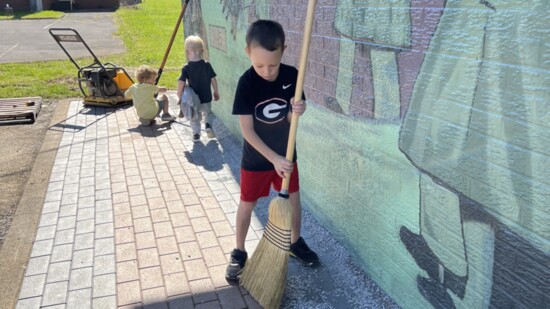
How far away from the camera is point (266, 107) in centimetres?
287

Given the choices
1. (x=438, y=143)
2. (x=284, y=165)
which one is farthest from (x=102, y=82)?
(x=438, y=143)

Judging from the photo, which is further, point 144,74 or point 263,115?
point 144,74

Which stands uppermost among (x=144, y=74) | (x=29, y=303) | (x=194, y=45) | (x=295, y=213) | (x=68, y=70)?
(x=194, y=45)

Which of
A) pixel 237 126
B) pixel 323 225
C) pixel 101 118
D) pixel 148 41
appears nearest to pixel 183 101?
pixel 237 126

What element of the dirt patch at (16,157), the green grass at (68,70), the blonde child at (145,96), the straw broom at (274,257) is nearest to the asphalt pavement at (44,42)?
the green grass at (68,70)

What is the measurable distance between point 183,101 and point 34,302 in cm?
349

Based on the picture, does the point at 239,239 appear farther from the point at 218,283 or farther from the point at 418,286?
the point at 418,286

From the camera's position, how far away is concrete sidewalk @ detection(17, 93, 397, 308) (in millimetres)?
3055

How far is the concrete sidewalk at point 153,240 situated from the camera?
305 centimetres

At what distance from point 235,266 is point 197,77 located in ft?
11.5

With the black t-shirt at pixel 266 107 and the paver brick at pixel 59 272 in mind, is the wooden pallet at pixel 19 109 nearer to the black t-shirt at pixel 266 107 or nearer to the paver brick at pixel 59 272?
the paver brick at pixel 59 272

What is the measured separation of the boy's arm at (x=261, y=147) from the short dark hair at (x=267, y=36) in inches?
17.4

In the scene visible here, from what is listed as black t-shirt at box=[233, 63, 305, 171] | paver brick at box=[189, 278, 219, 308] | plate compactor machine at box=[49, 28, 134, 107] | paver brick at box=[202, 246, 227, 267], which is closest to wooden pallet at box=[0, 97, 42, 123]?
plate compactor machine at box=[49, 28, 134, 107]

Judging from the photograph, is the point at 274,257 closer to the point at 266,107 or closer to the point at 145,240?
the point at 266,107
